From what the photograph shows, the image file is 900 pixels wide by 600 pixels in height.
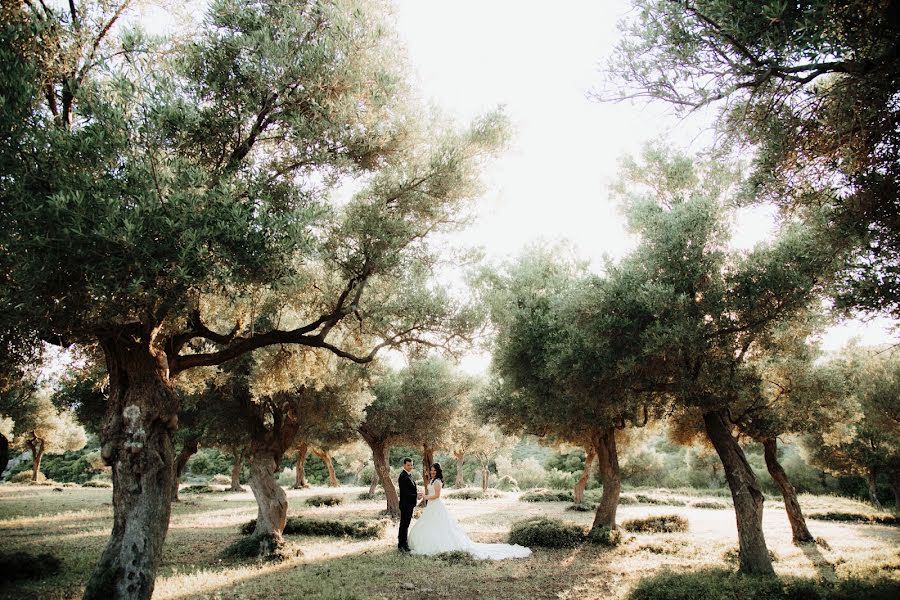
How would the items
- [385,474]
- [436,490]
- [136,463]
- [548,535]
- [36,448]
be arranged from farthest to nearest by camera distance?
[36,448] → [385,474] → [548,535] → [436,490] → [136,463]

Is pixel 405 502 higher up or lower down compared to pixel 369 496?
higher up

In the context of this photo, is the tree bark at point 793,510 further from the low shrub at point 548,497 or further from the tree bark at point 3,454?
the low shrub at point 548,497

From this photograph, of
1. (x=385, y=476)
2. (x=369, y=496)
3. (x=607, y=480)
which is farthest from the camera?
(x=369, y=496)

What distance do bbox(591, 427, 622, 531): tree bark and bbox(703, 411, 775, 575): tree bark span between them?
563 centimetres

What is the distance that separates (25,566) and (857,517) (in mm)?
34829

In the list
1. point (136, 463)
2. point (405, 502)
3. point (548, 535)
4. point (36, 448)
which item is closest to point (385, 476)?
point (405, 502)

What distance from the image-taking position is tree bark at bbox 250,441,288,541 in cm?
1455

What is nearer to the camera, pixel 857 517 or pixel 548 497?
pixel 857 517

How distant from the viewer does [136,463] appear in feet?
26.4

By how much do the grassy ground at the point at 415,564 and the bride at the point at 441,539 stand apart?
783 mm

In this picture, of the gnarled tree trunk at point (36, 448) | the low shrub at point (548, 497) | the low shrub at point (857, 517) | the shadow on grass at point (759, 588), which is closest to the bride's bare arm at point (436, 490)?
the shadow on grass at point (759, 588)

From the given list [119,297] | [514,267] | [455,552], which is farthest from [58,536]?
[514,267]

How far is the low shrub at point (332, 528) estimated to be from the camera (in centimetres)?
1867

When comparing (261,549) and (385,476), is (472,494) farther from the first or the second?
(261,549)
